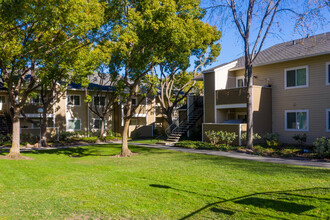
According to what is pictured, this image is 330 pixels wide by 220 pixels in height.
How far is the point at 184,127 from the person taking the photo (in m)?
24.8

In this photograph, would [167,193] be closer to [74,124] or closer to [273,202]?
[273,202]

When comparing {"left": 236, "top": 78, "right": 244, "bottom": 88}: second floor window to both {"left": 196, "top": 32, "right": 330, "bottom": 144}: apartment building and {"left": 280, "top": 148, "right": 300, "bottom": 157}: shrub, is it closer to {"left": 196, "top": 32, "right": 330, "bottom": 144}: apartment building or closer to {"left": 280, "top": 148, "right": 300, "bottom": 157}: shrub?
{"left": 196, "top": 32, "right": 330, "bottom": 144}: apartment building

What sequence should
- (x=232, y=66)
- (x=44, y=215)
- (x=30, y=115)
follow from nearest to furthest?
(x=44, y=215)
(x=232, y=66)
(x=30, y=115)

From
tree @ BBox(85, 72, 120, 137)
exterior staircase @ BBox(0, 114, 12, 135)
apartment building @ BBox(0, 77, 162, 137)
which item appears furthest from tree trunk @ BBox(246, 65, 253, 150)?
exterior staircase @ BBox(0, 114, 12, 135)

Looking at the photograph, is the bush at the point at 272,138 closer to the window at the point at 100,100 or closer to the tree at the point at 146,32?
the tree at the point at 146,32

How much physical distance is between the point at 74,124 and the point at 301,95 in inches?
873

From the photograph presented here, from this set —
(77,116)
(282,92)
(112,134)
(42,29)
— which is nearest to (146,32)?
(42,29)

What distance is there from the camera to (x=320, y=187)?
7555mm

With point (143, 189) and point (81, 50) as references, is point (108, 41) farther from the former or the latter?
point (143, 189)

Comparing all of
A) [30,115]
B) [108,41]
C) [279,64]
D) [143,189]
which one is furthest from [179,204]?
[30,115]

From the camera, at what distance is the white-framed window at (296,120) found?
17933 mm

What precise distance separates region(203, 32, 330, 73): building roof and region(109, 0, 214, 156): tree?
718 centimetres

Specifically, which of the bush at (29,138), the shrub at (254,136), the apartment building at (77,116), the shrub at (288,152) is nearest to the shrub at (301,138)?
the shrub at (288,152)

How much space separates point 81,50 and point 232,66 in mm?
12174
